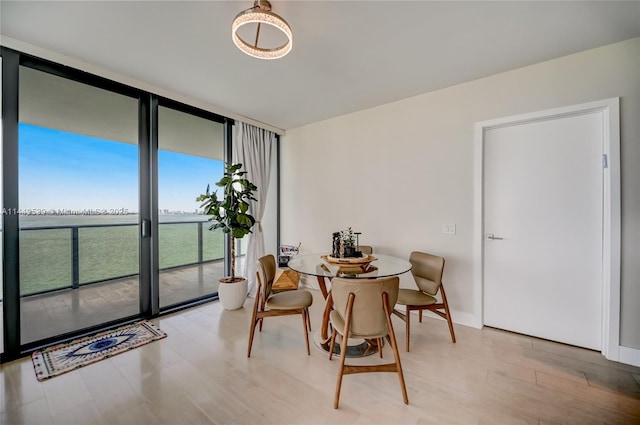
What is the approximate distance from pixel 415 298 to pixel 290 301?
4.00 ft

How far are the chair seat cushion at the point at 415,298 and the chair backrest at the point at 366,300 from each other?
0.75m

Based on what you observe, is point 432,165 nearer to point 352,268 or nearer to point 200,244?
point 352,268

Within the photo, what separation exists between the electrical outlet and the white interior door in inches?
12.9

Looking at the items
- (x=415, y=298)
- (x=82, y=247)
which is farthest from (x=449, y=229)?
(x=82, y=247)

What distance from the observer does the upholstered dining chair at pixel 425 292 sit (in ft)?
7.90

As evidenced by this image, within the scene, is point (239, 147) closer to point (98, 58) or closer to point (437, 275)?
point (98, 58)

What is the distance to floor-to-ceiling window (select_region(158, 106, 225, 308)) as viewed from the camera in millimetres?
3340

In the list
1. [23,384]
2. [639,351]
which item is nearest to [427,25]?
[639,351]

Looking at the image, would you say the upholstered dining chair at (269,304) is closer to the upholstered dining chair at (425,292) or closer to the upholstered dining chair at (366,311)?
the upholstered dining chair at (366,311)

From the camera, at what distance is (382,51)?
2.27m

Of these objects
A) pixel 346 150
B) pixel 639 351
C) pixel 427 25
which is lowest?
pixel 639 351

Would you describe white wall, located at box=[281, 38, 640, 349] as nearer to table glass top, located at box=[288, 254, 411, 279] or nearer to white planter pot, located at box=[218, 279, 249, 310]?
table glass top, located at box=[288, 254, 411, 279]

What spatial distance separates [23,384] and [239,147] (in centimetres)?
318

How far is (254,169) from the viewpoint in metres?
4.08
